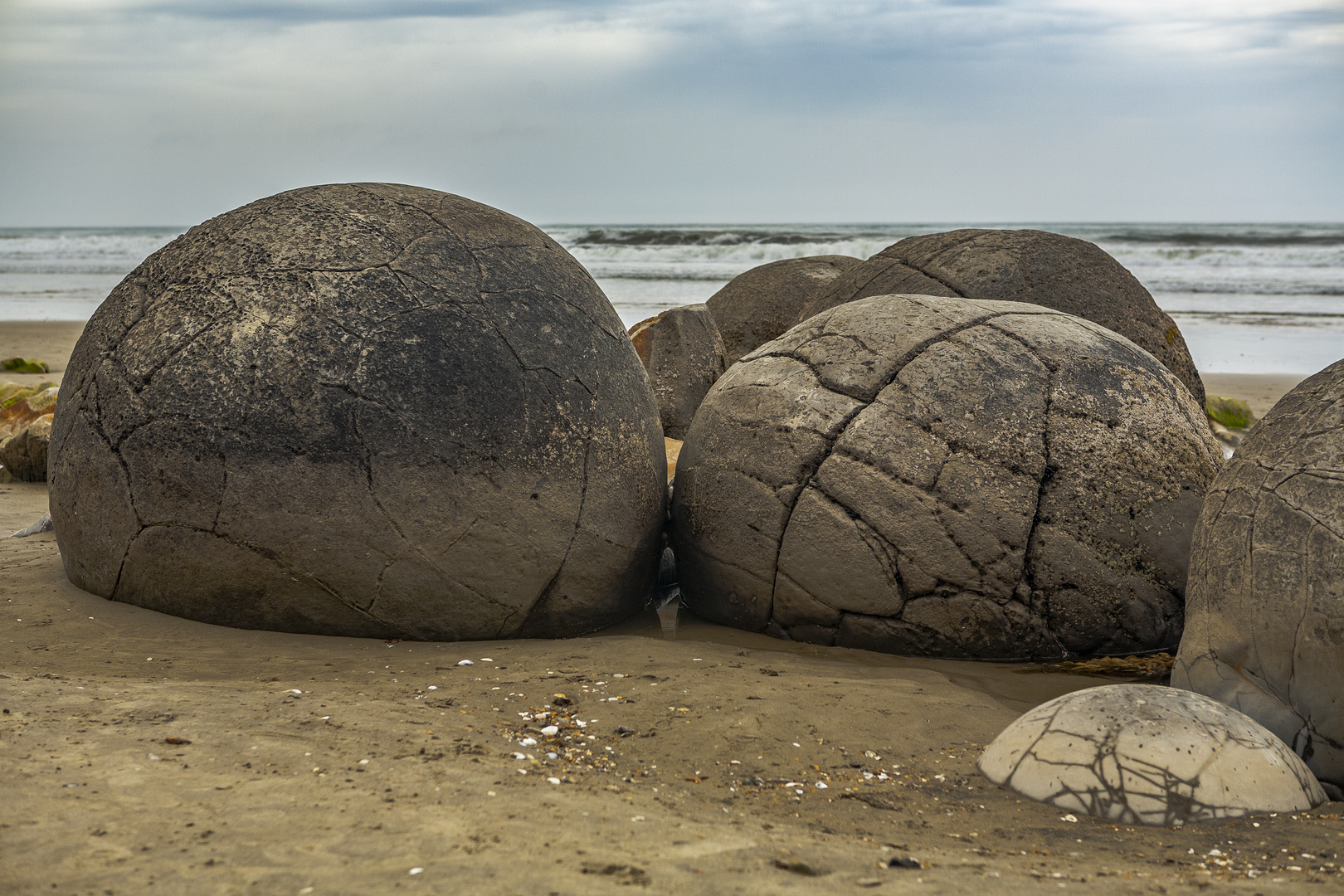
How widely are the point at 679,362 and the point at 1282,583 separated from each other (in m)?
5.98

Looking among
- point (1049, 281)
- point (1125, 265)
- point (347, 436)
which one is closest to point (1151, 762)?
point (347, 436)

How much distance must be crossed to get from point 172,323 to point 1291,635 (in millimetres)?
4057

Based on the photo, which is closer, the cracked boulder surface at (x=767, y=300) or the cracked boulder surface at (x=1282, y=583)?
the cracked boulder surface at (x=1282, y=583)

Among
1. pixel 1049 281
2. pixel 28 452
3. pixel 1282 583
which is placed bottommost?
pixel 28 452

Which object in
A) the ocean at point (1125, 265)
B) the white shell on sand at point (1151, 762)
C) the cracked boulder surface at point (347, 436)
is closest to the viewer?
the white shell on sand at point (1151, 762)

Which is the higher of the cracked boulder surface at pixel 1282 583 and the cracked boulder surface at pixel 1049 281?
the cracked boulder surface at pixel 1049 281

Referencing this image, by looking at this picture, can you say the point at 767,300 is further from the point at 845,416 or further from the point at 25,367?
the point at 25,367

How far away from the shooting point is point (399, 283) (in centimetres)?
411

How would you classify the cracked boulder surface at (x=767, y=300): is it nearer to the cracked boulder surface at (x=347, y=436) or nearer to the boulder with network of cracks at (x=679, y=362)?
the boulder with network of cracks at (x=679, y=362)

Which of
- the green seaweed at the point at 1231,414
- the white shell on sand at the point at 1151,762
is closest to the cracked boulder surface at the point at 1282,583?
the white shell on sand at the point at 1151,762

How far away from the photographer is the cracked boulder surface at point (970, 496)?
162 inches

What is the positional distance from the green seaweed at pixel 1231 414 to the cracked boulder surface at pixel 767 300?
4.48 meters

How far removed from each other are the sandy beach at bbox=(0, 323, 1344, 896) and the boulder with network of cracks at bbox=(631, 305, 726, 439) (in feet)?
14.8

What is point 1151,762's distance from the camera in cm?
287
